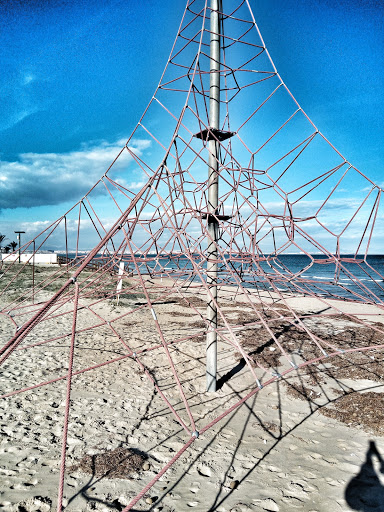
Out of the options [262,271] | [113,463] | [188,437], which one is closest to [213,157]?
[262,271]

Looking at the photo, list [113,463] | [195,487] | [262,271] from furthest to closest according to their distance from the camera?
[262,271]
[113,463]
[195,487]

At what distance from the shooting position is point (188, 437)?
4.74 m

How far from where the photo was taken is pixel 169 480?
12.4 feet

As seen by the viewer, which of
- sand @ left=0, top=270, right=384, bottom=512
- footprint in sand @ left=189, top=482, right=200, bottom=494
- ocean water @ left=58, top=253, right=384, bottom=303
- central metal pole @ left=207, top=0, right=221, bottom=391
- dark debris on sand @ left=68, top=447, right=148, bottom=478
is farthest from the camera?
central metal pole @ left=207, top=0, right=221, bottom=391

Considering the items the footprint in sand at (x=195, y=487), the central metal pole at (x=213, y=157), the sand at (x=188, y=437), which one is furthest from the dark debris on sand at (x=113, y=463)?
the central metal pole at (x=213, y=157)

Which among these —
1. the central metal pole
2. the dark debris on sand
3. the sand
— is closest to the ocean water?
the central metal pole

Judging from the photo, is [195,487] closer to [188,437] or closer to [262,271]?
[188,437]

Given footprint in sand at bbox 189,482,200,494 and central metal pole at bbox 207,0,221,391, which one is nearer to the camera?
footprint in sand at bbox 189,482,200,494

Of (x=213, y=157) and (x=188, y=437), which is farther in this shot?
(x=213, y=157)

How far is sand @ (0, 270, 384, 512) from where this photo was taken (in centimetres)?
351

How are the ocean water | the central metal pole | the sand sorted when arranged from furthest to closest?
the central metal pole < the ocean water < the sand

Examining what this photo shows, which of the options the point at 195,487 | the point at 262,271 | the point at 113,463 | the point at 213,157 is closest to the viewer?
the point at 195,487

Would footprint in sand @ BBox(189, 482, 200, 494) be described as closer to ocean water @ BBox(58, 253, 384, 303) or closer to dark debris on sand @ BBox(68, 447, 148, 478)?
dark debris on sand @ BBox(68, 447, 148, 478)

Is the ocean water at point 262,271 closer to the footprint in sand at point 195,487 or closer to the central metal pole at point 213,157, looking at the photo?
the central metal pole at point 213,157
